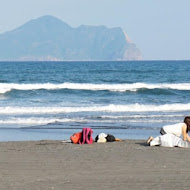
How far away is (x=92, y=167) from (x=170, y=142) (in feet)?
10.1

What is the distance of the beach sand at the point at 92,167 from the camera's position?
7.62 m

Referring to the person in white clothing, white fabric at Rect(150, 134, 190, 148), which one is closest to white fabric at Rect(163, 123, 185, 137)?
the person in white clothing

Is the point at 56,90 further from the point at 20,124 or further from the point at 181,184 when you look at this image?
the point at 181,184

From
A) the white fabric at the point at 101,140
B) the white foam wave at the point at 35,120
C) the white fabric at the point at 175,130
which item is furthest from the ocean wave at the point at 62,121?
the white fabric at the point at 175,130

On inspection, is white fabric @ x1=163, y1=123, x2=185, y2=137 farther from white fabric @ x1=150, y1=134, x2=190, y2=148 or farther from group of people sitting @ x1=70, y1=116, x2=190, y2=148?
white fabric @ x1=150, y1=134, x2=190, y2=148

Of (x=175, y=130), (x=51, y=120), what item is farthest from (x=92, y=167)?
(x=51, y=120)

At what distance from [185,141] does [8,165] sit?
4.15 metres

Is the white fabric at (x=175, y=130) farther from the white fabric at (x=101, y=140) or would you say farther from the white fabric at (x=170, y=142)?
the white fabric at (x=101, y=140)

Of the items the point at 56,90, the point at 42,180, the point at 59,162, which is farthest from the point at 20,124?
the point at 56,90

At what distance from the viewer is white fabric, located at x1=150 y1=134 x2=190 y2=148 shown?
1145 centimetres

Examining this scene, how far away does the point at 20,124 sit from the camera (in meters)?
17.5

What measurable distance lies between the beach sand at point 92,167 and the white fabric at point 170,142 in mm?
312

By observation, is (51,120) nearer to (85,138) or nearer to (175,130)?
(85,138)

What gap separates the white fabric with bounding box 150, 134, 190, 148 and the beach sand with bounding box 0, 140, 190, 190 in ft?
1.02
